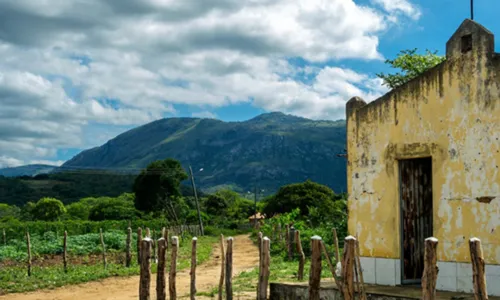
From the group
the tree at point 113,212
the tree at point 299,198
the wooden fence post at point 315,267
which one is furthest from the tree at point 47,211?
the wooden fence post at point 315,267

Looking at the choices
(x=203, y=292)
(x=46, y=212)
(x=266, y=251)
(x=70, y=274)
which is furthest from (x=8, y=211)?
(x=266, y=251)

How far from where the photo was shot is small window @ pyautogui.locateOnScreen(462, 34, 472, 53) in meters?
10.1

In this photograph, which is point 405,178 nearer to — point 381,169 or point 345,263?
point 381,169

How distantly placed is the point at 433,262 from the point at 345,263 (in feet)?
4.82

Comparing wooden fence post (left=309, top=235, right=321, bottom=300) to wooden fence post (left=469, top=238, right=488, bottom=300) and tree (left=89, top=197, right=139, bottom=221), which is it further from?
tree (left=89, top=197, right=139, bottom=221)

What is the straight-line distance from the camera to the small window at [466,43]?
33.1ft

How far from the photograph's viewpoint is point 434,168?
34.5ft

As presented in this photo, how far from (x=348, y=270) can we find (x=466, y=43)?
497 cm

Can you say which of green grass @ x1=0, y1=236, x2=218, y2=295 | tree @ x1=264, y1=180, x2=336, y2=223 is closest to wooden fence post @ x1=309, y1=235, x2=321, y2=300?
green grass @ x1=0, y1=236, x2=218, y2=295

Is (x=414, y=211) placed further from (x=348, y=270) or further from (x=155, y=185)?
(x=155, y=185)

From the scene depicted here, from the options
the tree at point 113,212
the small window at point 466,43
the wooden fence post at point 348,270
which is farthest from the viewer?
the tree at point 113,212

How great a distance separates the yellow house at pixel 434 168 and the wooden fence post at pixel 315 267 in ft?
9.79

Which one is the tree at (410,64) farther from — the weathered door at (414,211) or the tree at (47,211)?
the tree at (47,211)

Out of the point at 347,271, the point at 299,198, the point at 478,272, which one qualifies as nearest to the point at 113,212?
the point at 299,198
